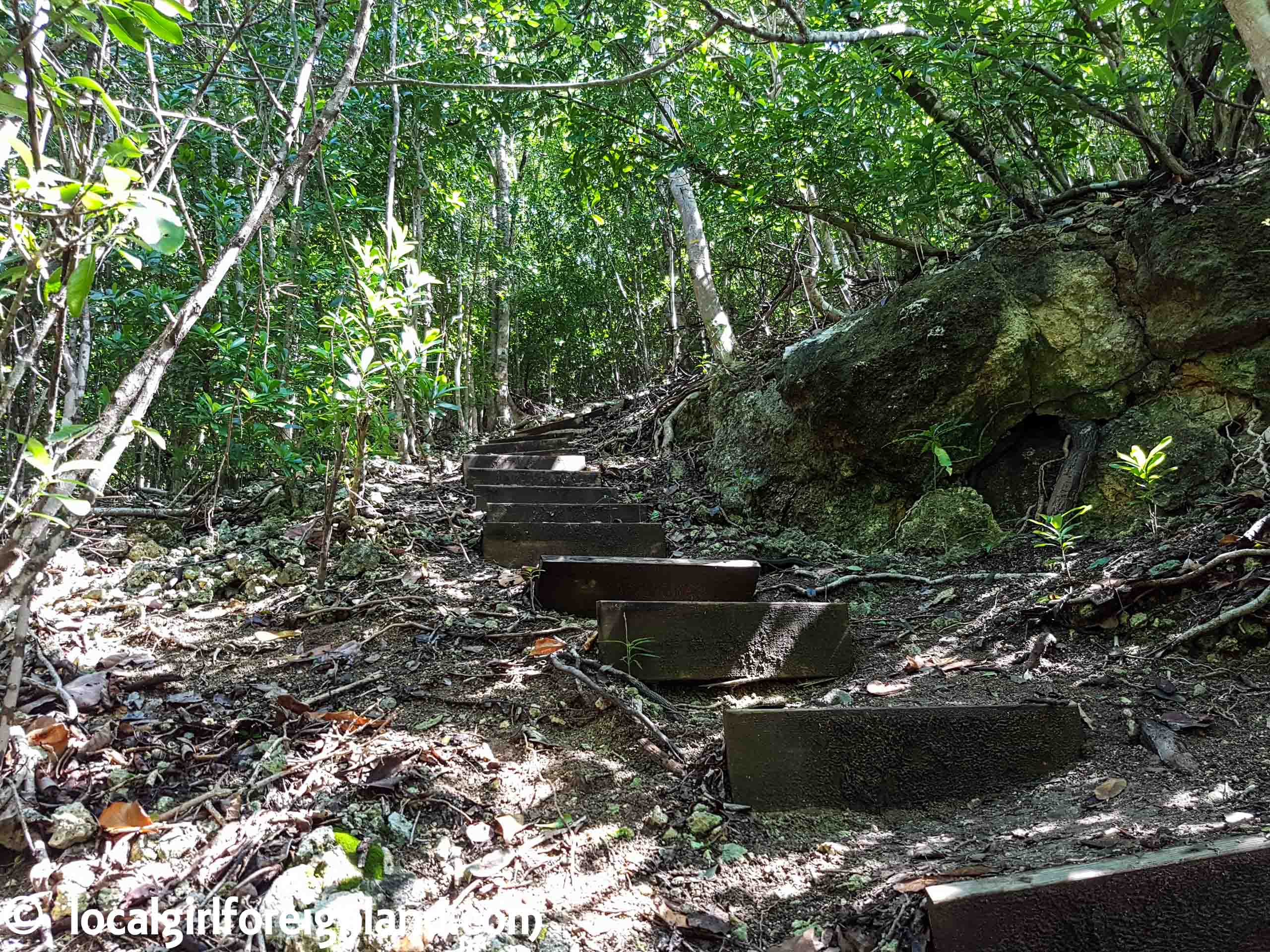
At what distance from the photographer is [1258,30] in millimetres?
1949

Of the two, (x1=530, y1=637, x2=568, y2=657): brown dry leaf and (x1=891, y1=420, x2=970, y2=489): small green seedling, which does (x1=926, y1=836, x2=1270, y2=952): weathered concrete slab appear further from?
(x1=891, y1=420, x2=970, y2=489): small green seedling

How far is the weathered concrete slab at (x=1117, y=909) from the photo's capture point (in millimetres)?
1350

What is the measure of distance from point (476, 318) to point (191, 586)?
34.4 feet

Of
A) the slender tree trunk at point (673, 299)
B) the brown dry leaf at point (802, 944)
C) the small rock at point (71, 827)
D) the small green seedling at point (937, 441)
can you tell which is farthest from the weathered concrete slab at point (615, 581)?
the slender tree trunk at point (673, 299)

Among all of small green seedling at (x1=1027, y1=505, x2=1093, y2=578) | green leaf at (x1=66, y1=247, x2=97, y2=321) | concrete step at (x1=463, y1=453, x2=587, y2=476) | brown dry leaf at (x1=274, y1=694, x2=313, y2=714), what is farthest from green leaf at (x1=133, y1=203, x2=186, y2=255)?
concrete step at (x1=463, y1=453, x2=587, y2=476)

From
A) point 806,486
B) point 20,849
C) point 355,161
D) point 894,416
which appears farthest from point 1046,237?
point 355,161

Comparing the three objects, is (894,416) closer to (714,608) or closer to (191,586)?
(714,608)

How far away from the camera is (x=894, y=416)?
4.55 meters

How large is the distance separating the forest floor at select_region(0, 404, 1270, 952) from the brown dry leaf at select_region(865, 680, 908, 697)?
1 cm

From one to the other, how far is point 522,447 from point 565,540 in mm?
4190

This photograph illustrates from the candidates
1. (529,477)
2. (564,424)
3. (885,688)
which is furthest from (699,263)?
(885,688)

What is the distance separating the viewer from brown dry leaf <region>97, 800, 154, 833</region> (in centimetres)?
165

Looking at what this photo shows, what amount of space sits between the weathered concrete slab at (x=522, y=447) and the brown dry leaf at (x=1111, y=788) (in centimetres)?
653

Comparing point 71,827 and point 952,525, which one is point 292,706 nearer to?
point 71,827
